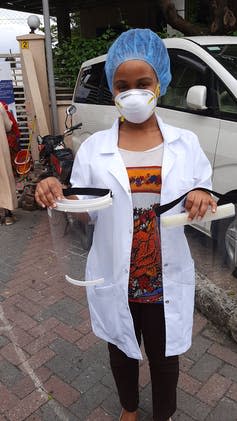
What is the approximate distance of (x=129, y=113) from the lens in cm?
159

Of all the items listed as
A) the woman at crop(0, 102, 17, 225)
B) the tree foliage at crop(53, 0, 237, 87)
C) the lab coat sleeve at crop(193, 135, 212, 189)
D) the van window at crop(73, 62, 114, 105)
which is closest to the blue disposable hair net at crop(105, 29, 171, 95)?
the lab coat sleeve at crop(193, 135, 212, 189)

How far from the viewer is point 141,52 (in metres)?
1.55

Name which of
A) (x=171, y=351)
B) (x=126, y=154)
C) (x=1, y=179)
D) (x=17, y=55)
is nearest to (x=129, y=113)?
Answer: (x=126, y=154)

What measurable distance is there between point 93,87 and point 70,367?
152 inches

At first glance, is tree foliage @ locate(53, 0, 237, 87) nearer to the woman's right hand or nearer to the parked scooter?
the parked scooter

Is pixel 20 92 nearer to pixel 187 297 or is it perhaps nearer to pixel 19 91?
pixel 19 91

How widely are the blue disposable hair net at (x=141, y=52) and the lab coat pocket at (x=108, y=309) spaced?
0.86 m

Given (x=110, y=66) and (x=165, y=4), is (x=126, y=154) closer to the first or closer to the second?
(x=110, y=66)

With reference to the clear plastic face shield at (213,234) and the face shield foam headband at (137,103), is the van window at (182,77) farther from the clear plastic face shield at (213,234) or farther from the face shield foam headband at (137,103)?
the face shield foam headband at (137,103)

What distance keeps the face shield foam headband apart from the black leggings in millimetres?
773

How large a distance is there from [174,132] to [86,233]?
1.81 feet

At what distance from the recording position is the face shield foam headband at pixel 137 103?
1.55m

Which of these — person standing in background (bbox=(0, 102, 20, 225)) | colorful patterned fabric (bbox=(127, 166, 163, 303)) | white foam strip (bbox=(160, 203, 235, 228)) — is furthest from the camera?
person standing in background (bbox=(0, 102, 20, 225))

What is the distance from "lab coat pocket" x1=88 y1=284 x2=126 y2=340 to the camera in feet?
5.70
